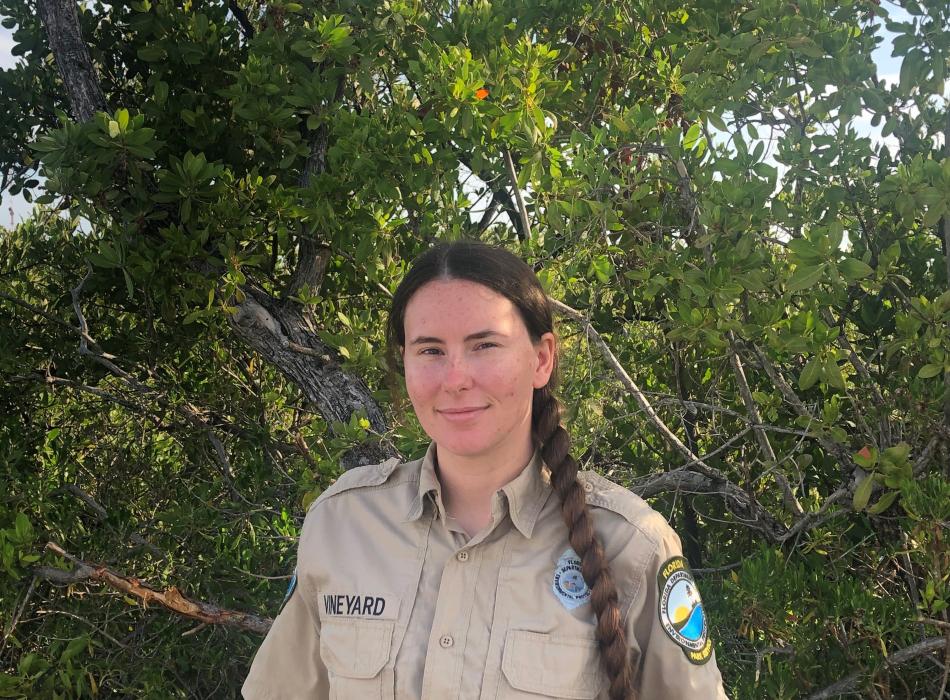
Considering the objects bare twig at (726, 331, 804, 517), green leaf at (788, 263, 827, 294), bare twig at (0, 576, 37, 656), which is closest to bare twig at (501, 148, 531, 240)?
bare twig at (726, 331, 804, 517)

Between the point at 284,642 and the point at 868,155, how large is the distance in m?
2.06

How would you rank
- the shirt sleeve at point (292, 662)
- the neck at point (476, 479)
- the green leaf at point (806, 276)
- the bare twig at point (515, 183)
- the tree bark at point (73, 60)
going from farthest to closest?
the tree bark at point (73, 60)
the bare twig at point (515, 183)
the green leaf at point (806, 276)
the shirt sleeve at point (292, 662)
the neck at point (476, 479)

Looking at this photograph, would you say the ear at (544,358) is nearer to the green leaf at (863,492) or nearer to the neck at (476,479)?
the neck at (476,479)

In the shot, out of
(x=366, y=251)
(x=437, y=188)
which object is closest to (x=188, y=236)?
(x=366, y=251)

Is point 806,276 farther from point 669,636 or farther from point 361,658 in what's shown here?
point 361,658

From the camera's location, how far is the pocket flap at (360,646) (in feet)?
5.81

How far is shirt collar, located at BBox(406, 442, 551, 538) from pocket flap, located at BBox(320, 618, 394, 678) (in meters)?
0.21

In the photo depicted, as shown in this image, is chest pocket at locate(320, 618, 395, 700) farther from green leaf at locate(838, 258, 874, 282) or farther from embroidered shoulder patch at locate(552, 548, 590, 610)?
green leaf at locate(838, 258, 874, 282)

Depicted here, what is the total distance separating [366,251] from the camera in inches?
135

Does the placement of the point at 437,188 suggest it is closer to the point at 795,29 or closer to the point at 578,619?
the point at 795,29

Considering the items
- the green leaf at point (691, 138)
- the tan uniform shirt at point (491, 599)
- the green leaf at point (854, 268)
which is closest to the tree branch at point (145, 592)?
the tan uniform shirt at point (491, 599)

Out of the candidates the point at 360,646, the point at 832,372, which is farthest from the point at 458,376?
the point at 832,372

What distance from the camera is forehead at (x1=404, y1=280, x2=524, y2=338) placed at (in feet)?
5.84

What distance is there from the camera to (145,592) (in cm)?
336
